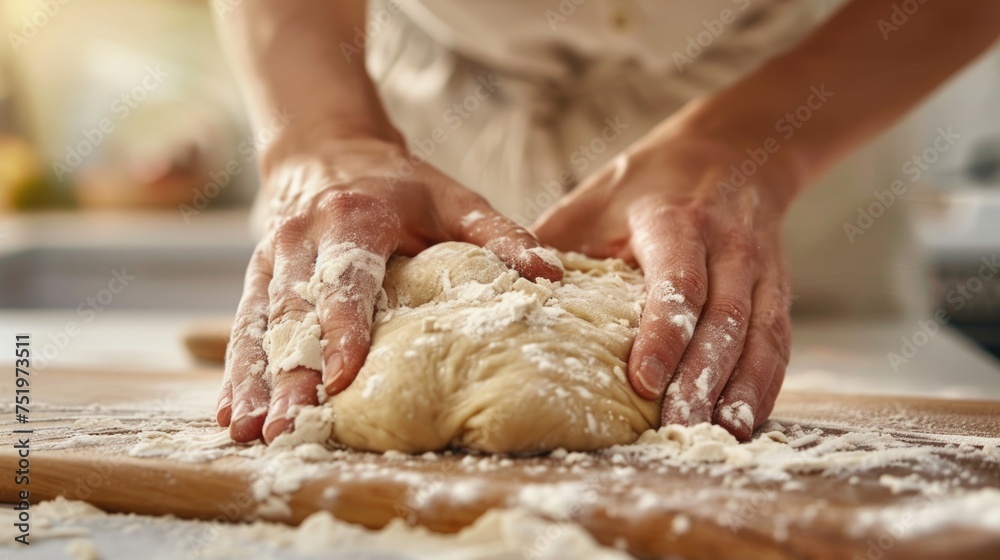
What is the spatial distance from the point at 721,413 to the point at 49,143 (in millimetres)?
4790

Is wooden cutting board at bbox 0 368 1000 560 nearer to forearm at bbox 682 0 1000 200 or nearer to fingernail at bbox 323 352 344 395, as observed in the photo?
fingernail at bbox 323 352 344 395

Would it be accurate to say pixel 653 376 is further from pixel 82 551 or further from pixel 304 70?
pixel 304 70

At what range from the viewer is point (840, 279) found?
7.57 feet

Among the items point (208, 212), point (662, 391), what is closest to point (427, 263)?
point (662, 391)

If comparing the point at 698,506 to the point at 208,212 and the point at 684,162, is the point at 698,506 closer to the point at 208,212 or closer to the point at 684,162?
the point at 684,162

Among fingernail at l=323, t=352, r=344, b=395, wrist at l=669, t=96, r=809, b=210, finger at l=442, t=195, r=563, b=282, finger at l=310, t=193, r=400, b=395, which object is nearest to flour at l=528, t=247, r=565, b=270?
finger at l=442, t=195, r=563, b=282

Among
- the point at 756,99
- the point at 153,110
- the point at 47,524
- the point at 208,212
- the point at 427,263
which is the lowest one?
the point at 47,524

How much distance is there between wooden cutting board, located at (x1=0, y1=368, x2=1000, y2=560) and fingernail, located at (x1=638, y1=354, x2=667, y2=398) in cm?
12

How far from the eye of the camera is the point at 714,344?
1.16m

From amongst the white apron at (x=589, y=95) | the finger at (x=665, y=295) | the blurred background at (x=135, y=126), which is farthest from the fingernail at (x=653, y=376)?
the blurred background at (x=135, y=126)

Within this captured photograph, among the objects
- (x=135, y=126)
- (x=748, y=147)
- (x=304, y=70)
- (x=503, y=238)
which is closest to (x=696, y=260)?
(x=503, y=238)

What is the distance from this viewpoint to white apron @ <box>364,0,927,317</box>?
192cm

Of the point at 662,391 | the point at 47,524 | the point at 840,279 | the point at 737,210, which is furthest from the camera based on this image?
the point at 840,279

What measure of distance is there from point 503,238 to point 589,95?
3.21 feet
